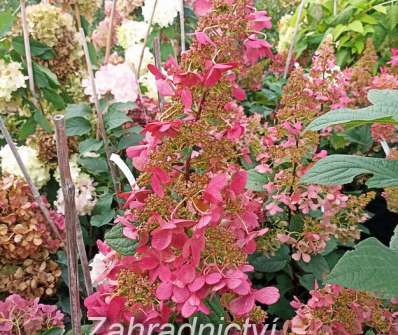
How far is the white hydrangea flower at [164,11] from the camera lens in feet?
6.00

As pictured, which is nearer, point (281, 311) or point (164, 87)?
point (164, 87)

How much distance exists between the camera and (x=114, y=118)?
1.53m

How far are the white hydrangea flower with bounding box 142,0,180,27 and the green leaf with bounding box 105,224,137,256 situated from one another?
1089mm

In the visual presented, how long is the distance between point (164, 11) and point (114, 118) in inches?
19.1

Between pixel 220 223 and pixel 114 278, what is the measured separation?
189 mm

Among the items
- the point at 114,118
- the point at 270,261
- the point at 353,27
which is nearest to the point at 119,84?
the point at 114,118

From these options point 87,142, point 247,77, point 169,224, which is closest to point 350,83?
point 247,77

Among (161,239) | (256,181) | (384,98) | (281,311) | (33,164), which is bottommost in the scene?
(281,311)

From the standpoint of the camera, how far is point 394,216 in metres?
1.71

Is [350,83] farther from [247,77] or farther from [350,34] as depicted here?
[350,34]

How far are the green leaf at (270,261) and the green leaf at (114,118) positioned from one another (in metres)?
0.47

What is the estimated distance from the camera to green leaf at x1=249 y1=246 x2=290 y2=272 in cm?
127

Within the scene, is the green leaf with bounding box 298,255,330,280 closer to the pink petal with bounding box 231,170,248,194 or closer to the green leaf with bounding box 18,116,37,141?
the pink petal with bounding box 231,170,248,194

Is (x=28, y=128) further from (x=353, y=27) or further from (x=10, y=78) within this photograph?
(x=353, y=27)
